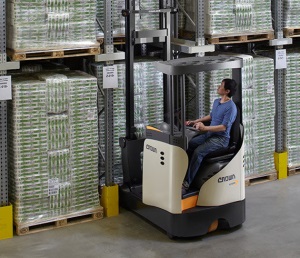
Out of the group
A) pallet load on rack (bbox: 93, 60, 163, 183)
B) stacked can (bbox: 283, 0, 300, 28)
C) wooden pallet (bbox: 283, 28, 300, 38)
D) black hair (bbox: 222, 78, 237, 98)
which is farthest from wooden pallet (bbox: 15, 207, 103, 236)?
stacked can (bbox: 283, 0, 300, 28)

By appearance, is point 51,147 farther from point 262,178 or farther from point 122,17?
point 262,178

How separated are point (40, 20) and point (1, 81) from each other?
0.86 m

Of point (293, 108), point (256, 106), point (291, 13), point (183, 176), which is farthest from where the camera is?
point (293, 108)

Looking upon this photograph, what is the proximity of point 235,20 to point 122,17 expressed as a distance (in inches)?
64.1

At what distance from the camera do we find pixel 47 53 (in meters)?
8.78

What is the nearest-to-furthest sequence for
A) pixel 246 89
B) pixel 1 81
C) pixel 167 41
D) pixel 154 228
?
pixel 1 81 → pixel 154 228 → pixel 167 41 → pixel 246 89

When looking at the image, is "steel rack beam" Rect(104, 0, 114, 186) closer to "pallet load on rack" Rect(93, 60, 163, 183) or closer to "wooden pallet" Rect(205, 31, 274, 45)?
"pallet load on rack" Rect(93, 60, 163, 183)

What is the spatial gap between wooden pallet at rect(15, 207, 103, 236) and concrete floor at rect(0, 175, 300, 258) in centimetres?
8

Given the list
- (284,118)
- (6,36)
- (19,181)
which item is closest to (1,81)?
(6,36)

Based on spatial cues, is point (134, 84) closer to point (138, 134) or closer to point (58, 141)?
point (138, 134)

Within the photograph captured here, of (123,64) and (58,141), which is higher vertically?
(123,64)

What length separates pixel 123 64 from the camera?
9562mm

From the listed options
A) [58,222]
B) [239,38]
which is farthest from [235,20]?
[58,222]

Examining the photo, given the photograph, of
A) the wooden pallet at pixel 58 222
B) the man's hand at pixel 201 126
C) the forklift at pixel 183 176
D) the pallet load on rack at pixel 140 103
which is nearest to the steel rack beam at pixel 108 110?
the pallet load on rack at pixel 140 103
